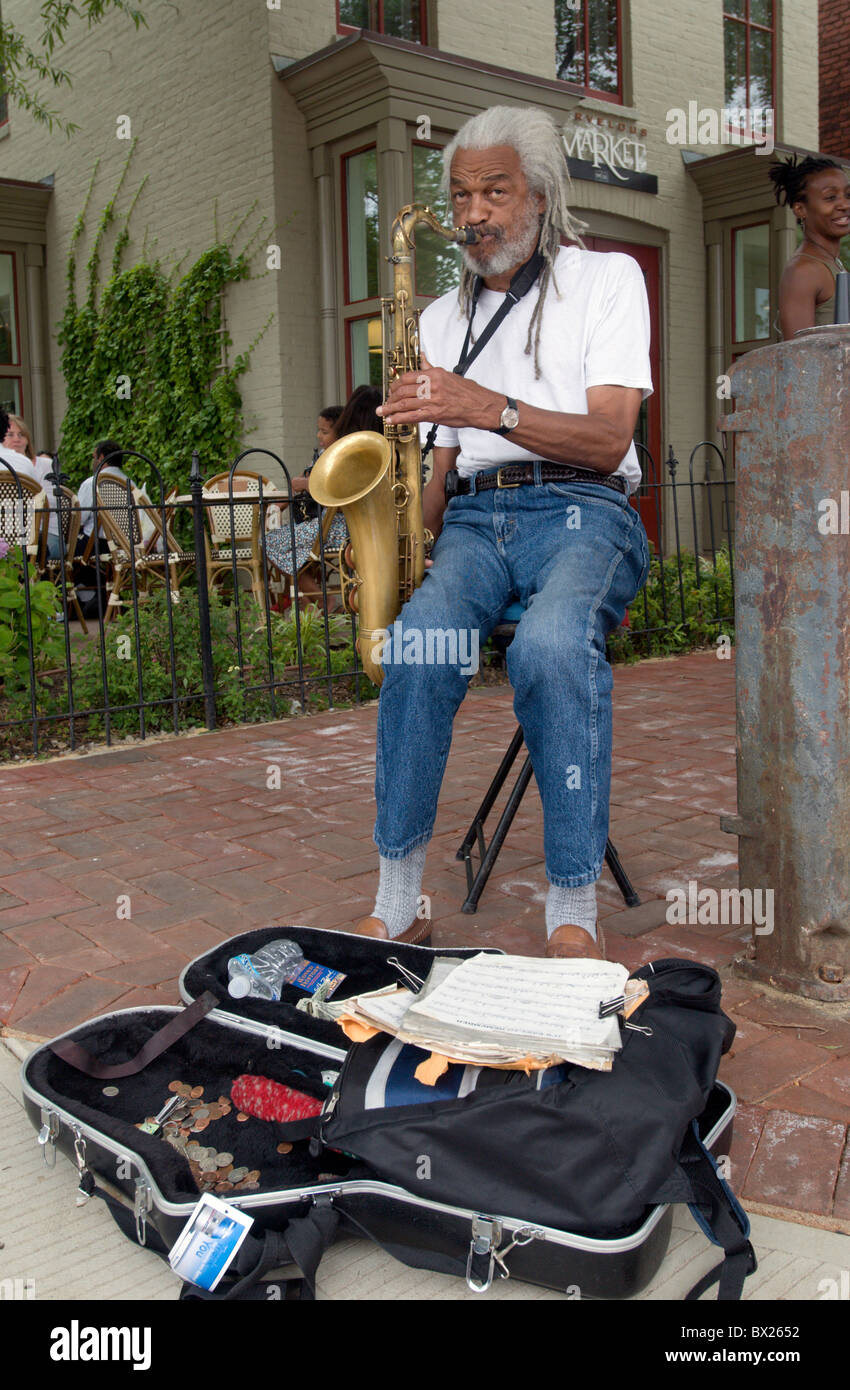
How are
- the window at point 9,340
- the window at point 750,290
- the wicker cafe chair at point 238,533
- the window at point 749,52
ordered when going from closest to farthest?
the wicker cafe chair at point 238,533 → the window at point 750,290 → the window at point 749,52 → the window at point 9,340

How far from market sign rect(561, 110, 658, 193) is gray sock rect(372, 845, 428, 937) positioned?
355 inches

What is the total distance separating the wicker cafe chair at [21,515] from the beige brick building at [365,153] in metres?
2.73

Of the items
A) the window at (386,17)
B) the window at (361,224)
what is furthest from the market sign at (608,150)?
the window at (361,224)

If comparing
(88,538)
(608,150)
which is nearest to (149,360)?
Answer: (88,538)

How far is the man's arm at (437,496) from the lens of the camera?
2.96m

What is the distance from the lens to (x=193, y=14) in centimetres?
952

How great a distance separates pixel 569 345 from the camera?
2.64 m

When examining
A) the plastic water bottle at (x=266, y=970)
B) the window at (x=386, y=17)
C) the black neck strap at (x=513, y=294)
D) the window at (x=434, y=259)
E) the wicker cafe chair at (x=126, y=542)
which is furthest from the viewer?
the window at (x=386, y=17)

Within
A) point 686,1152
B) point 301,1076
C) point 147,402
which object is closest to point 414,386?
point 301,1076

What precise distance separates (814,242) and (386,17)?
7.25m

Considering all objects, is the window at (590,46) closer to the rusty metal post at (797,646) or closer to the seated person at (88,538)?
the seated person at (88,538)

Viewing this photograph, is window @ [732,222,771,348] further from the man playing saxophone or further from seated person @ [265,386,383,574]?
the man playing saxophone

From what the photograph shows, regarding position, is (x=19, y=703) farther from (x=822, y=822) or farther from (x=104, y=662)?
(x=822, y=822)

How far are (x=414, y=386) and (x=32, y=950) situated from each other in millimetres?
1677
